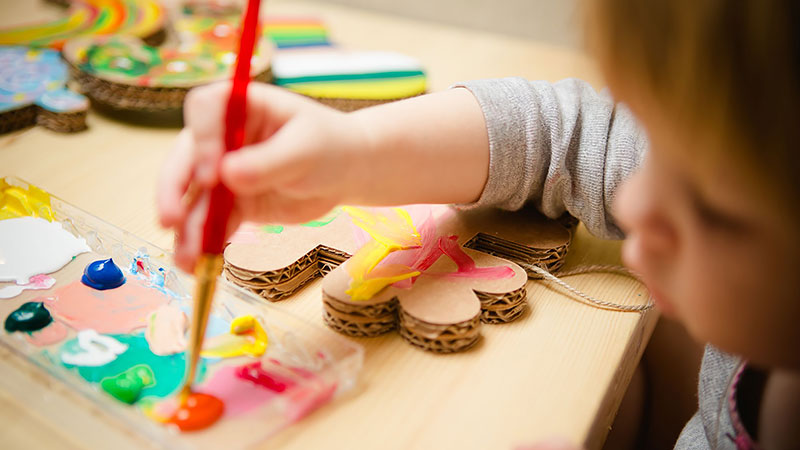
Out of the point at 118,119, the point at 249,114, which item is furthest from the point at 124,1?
the point at 249,114

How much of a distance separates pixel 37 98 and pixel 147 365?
407 mm

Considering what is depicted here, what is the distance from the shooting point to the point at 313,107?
0.40m

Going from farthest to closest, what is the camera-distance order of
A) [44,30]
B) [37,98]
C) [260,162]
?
1. [44,30]
2. [37,98]
3. [260,162]

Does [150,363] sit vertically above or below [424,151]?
below

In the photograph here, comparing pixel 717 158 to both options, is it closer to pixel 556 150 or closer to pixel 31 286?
pixel 556 150

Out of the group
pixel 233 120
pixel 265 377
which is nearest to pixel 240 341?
pixel 265 377

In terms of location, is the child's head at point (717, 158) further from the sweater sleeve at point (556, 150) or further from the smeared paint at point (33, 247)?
the smeared paint at point (33, 247)

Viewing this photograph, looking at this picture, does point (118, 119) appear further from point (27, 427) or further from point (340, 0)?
point (340, 0)

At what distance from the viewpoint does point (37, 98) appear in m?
0.66

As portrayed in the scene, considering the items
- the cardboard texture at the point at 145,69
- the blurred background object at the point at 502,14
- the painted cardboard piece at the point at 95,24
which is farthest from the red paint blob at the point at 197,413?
the blurred background object at the point at 502,14

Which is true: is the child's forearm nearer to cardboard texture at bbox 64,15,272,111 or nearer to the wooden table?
the wooden table

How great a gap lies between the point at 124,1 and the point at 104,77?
0.99ft

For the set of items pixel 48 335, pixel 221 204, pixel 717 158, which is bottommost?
pixel 48 335

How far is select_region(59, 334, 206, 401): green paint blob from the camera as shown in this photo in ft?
1.21
